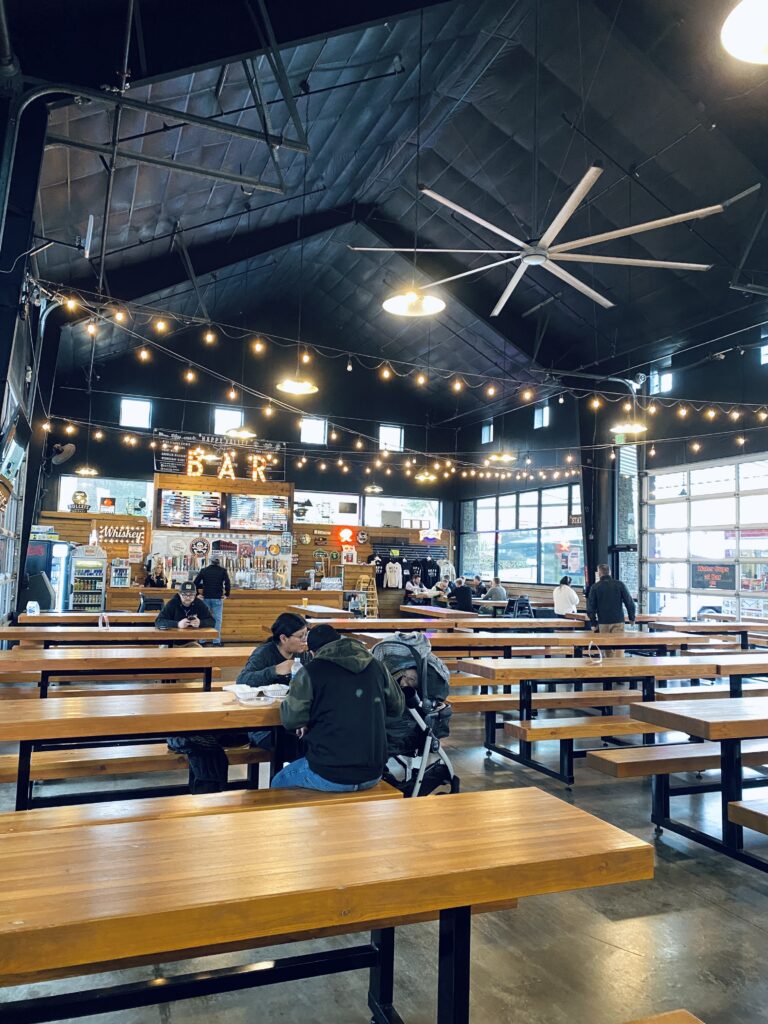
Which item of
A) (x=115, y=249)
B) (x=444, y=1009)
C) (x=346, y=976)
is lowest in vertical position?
(x=346, y=976)

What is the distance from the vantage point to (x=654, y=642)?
21.4 ft

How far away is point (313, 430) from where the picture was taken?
1873cm

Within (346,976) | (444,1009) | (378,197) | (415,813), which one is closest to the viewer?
(444,1009)

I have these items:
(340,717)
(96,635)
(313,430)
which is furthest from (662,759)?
(313,430)

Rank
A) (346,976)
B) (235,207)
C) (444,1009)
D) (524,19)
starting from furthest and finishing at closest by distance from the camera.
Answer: (235,207), (524,19), (346,976), (444,1009)

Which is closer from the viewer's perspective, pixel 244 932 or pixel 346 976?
pixel 244 932

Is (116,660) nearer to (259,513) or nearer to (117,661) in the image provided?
(117,661)

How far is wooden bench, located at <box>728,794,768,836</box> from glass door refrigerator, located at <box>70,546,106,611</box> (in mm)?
11111

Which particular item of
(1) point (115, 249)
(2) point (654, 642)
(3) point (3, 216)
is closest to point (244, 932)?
(3) point (3, 216)

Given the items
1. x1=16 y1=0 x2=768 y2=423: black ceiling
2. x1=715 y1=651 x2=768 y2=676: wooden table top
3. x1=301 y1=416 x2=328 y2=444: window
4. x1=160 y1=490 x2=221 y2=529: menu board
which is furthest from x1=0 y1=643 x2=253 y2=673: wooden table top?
x1=301 y1=416 x2=328 y2=444: window

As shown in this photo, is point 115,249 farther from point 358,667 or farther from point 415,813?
point 415,813

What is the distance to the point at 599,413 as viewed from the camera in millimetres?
13992

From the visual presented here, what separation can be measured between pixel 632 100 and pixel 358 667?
9566 millimetres

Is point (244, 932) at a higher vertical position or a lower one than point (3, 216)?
lower
